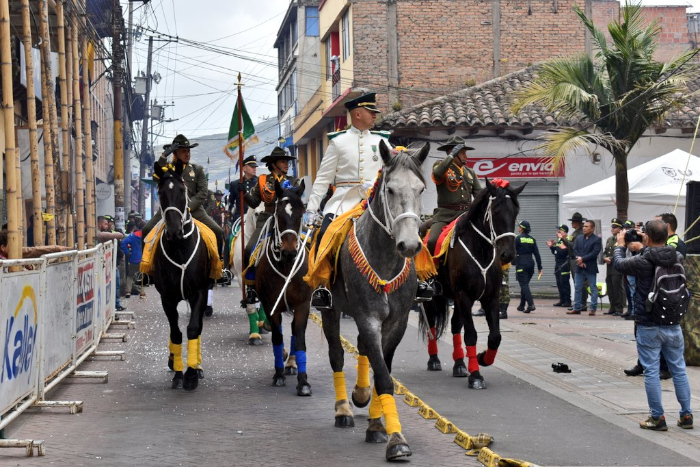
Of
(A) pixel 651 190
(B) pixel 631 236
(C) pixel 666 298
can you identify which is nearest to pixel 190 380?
(B) pixel 631 236

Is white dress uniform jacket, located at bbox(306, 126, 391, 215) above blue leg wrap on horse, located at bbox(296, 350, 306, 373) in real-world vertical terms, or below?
above

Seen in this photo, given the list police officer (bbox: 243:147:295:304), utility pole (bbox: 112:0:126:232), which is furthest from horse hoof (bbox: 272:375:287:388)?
utility pole (bbox: 112:0:126:232)

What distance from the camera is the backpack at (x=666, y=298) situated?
8.84m

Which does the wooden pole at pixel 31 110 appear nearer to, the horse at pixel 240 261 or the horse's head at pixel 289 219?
the horse at pixel 240 261

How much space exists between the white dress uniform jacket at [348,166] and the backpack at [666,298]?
2.77 metres

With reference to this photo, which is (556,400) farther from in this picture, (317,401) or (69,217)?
(69,217)

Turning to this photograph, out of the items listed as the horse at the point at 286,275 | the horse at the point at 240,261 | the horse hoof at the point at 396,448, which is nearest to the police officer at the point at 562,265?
the horse at the point at 240,261

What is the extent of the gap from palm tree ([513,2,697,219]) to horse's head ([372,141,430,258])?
1249 centimetres

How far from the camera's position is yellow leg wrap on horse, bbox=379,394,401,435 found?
745cm

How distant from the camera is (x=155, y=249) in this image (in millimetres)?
11820

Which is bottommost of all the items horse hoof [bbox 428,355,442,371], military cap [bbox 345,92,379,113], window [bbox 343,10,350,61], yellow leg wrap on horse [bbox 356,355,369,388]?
horse hoof [bbox 428,355,442,371]

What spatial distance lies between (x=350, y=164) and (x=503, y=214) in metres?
2.57

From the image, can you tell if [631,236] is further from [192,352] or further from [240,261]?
[240,261]

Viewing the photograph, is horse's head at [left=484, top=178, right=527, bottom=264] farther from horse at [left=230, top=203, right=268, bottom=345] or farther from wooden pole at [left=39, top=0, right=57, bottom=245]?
wooden pole at [left=39, top=0, right=57, bottom=245]
